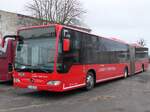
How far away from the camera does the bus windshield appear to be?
1143 cm

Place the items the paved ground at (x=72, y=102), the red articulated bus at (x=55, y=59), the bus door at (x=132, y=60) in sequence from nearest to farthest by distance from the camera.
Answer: the paved ground at (x=72, y=102)
the red articulated bus at (x=55, y=59)
the bus door at (x=132, y=60)

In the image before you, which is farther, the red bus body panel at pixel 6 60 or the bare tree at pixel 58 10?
the bare tree at pixel 58 10

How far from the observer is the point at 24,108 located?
9.74 metres

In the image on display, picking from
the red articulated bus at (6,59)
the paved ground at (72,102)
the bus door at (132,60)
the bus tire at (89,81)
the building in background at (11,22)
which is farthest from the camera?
the building in background at (11,22)

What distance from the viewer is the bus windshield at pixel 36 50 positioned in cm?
1143

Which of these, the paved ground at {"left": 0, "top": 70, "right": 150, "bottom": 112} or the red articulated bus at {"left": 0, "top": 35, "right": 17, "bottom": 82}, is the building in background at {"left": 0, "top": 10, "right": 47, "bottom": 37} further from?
the paved ground at {"left": 0, "top": 70, "right": 150, "bottom": 112}

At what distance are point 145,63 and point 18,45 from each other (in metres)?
20.8

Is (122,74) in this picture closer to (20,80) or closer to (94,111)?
(20,80)

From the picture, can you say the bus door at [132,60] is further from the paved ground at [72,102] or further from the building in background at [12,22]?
the building in background at [12,22]

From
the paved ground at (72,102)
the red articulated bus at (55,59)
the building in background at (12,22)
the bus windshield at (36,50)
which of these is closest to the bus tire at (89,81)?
the red articulated bus at (55,59)

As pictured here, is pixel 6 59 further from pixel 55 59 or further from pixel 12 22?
pixel 12 22

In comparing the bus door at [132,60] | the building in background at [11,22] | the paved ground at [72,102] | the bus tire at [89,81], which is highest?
the building in background at [11,22]

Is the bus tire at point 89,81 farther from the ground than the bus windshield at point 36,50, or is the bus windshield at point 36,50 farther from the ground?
the bus windshield at point 36,50

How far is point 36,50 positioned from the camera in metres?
11.8
